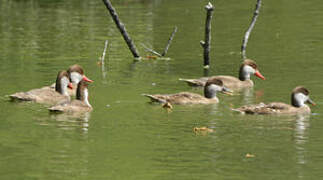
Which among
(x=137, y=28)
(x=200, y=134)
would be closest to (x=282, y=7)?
(x=137, y=28)

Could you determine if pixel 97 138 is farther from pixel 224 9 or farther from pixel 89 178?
pixel 224 9

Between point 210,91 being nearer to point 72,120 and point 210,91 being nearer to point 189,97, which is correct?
point 189,97

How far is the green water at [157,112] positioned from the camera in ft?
49.6

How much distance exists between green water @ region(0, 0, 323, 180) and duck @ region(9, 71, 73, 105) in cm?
32

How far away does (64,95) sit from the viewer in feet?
74.6

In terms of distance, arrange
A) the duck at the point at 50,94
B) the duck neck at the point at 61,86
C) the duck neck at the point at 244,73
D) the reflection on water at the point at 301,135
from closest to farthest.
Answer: the reflection on water at the point at 301,135
the duck at the point at 50,94
the duck neck at the point at 61,86
the duck neck at the point at 244,73

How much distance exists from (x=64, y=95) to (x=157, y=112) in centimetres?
326

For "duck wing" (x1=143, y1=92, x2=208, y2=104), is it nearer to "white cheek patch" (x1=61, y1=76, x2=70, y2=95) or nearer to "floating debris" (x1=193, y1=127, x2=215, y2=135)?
"white cheek patch" (x1=61, y1=76, x2=70, y2=95)

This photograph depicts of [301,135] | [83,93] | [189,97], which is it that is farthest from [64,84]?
[301,135]

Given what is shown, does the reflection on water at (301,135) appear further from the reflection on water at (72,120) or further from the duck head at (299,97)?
the reflection on water at (72,120)

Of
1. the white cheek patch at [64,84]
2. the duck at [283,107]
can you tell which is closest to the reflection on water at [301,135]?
the duck at [283,107]

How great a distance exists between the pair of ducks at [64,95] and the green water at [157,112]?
314 mm

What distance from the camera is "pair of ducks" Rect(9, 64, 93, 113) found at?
20.4 meters

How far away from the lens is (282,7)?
52906 mm
